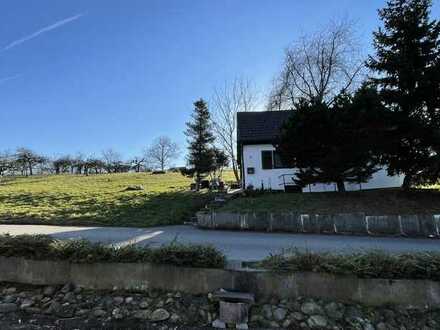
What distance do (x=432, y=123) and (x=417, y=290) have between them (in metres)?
9.88

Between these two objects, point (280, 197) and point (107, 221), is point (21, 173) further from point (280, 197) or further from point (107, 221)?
point (280, 197)

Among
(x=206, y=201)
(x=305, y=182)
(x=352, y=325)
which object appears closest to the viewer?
(x=352, y=325)

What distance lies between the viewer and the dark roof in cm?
1945

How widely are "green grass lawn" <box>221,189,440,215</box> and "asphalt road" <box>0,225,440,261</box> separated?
2.22 m

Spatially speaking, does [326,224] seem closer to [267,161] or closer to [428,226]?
[428,226]

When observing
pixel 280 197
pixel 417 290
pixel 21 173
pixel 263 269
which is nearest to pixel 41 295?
pixel 263 269

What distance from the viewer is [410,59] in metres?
13.1

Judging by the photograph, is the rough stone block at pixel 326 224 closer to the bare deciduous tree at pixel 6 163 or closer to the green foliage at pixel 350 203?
the green foliage at pixel 350 203

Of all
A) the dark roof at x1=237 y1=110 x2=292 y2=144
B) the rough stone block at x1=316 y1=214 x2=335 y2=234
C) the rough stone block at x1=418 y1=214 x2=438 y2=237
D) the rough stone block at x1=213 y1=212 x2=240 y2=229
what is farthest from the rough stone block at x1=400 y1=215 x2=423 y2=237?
the dark roof at x1=237 y1=110 x2=292 y2=144

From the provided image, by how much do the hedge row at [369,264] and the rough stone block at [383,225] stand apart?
17.8 feet

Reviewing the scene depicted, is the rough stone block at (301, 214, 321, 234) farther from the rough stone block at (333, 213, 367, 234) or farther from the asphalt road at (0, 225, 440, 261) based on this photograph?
the rough stone block at (333, 213, 367, 234)

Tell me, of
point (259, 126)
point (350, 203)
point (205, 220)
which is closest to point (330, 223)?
point (350, 203)

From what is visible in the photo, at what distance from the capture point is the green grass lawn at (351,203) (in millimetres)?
11844

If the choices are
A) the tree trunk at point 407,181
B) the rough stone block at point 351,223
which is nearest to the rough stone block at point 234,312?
the rough stone block at point 351,223
